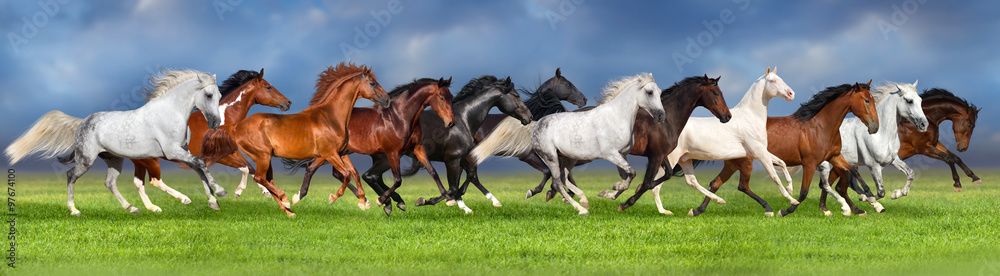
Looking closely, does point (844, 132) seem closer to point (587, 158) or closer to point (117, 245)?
point (587, 158)

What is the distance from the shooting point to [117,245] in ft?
27.7

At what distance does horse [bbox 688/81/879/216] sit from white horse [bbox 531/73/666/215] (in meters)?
1.65

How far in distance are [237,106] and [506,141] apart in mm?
3903

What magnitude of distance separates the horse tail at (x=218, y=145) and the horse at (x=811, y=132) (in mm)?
6426

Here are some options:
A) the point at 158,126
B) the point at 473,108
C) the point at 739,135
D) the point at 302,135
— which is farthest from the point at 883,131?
the point at 158,126

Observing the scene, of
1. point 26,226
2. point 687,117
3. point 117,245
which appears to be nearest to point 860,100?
point 687,117

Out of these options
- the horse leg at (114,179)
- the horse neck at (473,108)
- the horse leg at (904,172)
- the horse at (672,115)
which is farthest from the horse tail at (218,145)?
the horse leg at (904,172)

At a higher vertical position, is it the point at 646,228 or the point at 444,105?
the point at 444,105

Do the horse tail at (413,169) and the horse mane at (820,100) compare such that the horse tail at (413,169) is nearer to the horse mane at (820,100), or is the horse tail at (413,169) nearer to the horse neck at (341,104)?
the horse neck at (341,104)

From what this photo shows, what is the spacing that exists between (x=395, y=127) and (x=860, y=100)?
6.68 metres

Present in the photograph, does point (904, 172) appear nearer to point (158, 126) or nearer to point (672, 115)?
point (672, 115)

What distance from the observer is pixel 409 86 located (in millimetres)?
11203

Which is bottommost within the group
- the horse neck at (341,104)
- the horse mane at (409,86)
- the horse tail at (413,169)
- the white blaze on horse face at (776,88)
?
the horse tail at (413,169)

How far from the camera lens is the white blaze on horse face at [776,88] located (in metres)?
11.4
